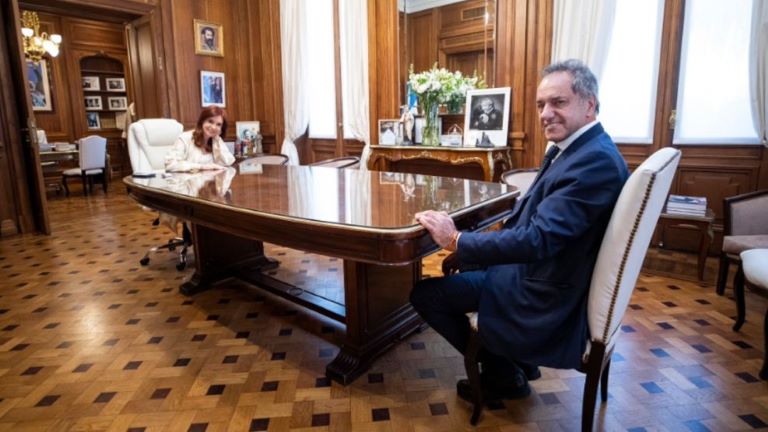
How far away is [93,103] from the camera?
9.28m

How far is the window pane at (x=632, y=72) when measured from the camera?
11.8 feet

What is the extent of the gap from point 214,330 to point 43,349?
83 cm

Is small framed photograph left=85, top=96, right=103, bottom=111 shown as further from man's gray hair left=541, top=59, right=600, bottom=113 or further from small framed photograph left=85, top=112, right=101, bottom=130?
man's gray hair left=541, top=59, right=600, bottom=113

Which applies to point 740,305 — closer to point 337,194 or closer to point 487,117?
point 337,194

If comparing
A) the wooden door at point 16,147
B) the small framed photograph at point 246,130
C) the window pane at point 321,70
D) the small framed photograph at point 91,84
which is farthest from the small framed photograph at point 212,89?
the small framed photograph at point 91,84

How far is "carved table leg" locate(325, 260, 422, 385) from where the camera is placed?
6.49 feet

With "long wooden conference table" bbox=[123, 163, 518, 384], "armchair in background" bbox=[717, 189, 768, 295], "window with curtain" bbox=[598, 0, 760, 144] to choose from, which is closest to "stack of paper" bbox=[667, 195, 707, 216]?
"armchair in background" bbox=[717, 189, 768, 295]

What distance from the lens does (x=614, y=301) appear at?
4.31 ft

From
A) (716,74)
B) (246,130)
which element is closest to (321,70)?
(246,130)

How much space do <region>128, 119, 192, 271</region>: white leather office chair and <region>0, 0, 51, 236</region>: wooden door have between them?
5.66ft

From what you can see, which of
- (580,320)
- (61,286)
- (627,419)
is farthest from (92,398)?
(627,419)

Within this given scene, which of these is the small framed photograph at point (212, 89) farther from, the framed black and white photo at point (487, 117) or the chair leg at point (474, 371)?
the chair leg at point (474, 371)

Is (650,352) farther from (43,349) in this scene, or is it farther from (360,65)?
(360,65)

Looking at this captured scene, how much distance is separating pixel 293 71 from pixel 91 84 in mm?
5728
